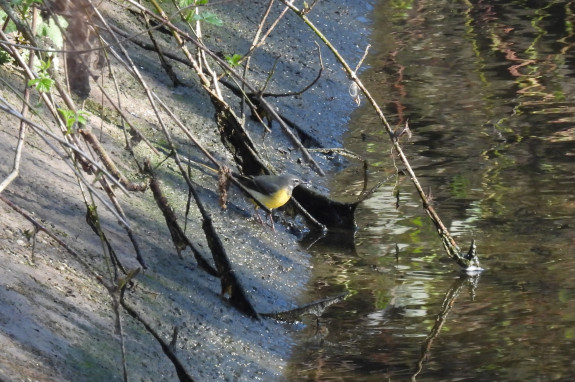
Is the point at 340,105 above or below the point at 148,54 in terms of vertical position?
below

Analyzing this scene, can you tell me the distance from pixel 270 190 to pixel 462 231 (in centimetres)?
127

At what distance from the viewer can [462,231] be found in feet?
21.4

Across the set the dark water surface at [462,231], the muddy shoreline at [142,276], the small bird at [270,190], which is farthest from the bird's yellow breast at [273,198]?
the dark water surface at [462,231]

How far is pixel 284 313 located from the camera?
17.9 ft

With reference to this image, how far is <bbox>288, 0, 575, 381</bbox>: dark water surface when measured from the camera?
15.9 ft

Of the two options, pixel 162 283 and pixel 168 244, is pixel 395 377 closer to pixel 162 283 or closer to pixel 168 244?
pixel 162 283

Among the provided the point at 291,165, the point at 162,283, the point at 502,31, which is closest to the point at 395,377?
the point at 162,283

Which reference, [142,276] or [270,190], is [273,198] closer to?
[270,190]

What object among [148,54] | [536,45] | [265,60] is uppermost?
[148,54]

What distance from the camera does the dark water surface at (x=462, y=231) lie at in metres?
4.85

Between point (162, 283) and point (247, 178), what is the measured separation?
4.69 ft

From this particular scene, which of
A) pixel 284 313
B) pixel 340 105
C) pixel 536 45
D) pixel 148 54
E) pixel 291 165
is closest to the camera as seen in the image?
pixel 284 313

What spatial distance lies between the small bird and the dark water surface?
1.45 feet

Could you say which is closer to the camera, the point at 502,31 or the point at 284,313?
the point at 284,313
